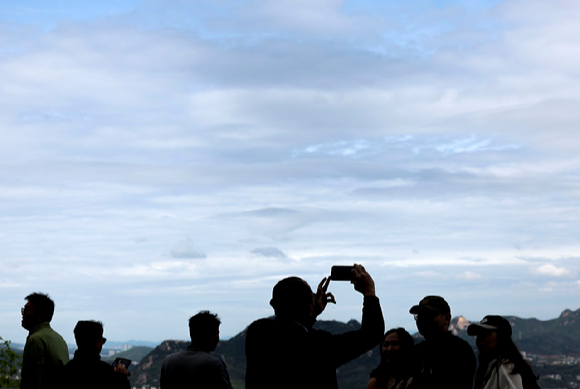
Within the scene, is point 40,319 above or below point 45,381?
above

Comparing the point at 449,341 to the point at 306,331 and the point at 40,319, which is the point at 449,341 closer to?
the point at 306,331

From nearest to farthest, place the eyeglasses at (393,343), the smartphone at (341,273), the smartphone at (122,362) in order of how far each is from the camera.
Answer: the smartphone at (341,273) → the eyeglasses at (393,343) → the smartphone at (122,362)

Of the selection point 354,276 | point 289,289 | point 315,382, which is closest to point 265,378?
point 315,382

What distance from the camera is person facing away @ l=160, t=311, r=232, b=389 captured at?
17.7ft

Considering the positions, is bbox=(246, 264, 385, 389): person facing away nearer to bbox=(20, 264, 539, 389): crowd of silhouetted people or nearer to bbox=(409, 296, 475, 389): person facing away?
bbox=(20, 264, 539, 389): crowd of silhouetted people

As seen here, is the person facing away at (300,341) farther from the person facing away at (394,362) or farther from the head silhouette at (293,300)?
the person facing away at (394,362)

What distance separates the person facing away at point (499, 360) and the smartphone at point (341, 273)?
5.79 feet

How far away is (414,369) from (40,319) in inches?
172

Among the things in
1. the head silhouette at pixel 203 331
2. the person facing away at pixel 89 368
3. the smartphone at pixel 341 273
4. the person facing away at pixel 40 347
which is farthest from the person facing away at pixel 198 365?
the person facing away at pixel 40 347

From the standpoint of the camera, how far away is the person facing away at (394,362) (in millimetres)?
5477

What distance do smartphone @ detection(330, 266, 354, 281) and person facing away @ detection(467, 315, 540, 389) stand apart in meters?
1.77

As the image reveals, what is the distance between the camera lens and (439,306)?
5453 mm

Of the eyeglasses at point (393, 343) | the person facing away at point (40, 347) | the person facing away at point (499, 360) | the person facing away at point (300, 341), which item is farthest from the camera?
the person facing away at point (40, 347)

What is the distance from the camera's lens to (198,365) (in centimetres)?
543
